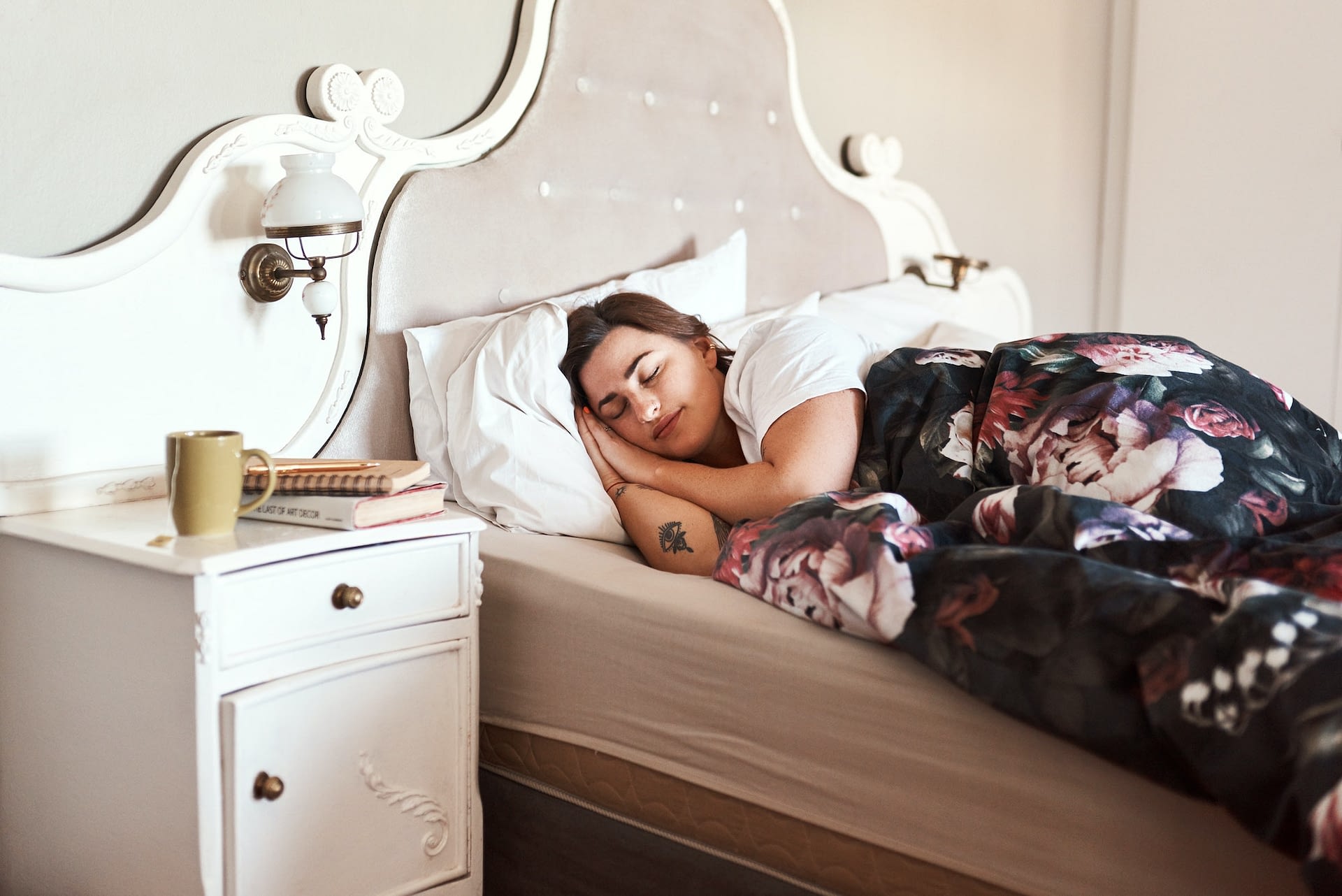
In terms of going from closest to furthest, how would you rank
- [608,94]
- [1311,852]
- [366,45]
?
[1311,852], [366,45], [608,94]

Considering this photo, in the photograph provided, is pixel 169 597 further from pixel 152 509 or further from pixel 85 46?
pixel 85 46

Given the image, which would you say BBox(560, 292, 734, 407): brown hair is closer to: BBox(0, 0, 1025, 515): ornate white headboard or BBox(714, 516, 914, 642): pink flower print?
BBox(0, 0, 1025, 515): ornate white headboard

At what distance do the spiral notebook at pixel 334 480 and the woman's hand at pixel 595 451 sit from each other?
0.40 meters

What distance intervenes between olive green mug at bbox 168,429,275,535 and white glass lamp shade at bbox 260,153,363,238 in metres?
0.41

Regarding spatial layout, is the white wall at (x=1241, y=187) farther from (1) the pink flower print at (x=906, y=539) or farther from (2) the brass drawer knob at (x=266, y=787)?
(2) the brass drawer knob at (x=266, y=787)

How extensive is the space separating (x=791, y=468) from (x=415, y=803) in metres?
0.65

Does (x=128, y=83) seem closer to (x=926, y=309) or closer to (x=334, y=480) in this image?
(x=334, y=480)

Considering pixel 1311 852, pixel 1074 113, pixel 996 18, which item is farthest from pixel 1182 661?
pixel 1074 113

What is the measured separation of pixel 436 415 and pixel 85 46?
0.68m

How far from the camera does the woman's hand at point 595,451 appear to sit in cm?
166

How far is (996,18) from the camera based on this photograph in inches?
123

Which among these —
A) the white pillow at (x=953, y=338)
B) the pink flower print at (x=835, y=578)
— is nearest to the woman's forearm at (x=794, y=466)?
the pink flower print at (x=835, y=578)

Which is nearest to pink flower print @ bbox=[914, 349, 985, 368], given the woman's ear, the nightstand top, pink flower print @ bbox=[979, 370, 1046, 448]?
pink flower print @ bbox=[979, 370, 1046, 448]

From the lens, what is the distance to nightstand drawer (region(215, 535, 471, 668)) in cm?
112
